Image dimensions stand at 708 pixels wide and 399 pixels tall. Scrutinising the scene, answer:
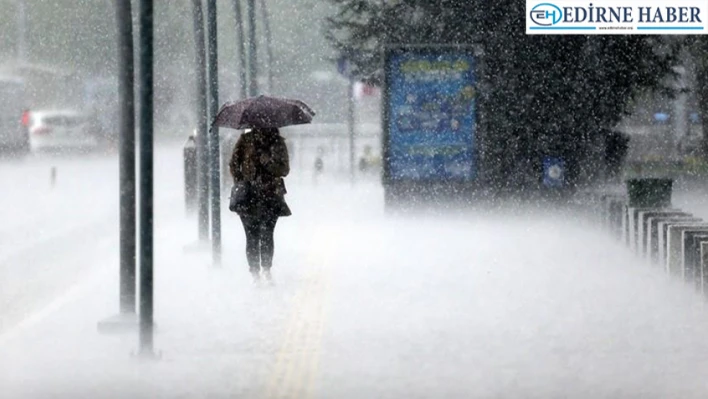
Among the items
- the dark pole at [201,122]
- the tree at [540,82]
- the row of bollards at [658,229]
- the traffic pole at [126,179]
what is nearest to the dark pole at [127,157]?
the traffic pole at [126,179]

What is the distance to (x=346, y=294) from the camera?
1468cm

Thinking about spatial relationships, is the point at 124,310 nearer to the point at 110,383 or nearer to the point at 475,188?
the point at 110,383

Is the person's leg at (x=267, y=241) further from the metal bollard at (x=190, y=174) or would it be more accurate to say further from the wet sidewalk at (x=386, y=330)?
the metal bollard at (x=190, y=174)

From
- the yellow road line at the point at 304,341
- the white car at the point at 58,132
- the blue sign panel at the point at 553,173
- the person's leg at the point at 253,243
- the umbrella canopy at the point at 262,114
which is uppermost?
the white car at the point at 58,132

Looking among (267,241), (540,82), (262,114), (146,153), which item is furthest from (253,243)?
(540,82)

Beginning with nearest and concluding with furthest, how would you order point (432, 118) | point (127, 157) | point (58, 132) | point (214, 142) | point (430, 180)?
A: point (127, 157) → point (214, 142) → point (432, 118) → point (430, 180) → point (58, 132)

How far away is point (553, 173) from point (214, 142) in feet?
33.4

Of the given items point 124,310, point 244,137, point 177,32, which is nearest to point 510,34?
point 244,137

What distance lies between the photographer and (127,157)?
11.9 m

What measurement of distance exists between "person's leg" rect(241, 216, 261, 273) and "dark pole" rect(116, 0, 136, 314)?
2.90 metres

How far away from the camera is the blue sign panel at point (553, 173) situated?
26.5 m

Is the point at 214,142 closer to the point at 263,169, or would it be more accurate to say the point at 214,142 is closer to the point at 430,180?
the point at 263,169

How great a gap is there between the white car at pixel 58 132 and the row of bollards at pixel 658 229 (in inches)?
1511

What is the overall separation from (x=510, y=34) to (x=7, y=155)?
27.3 m
